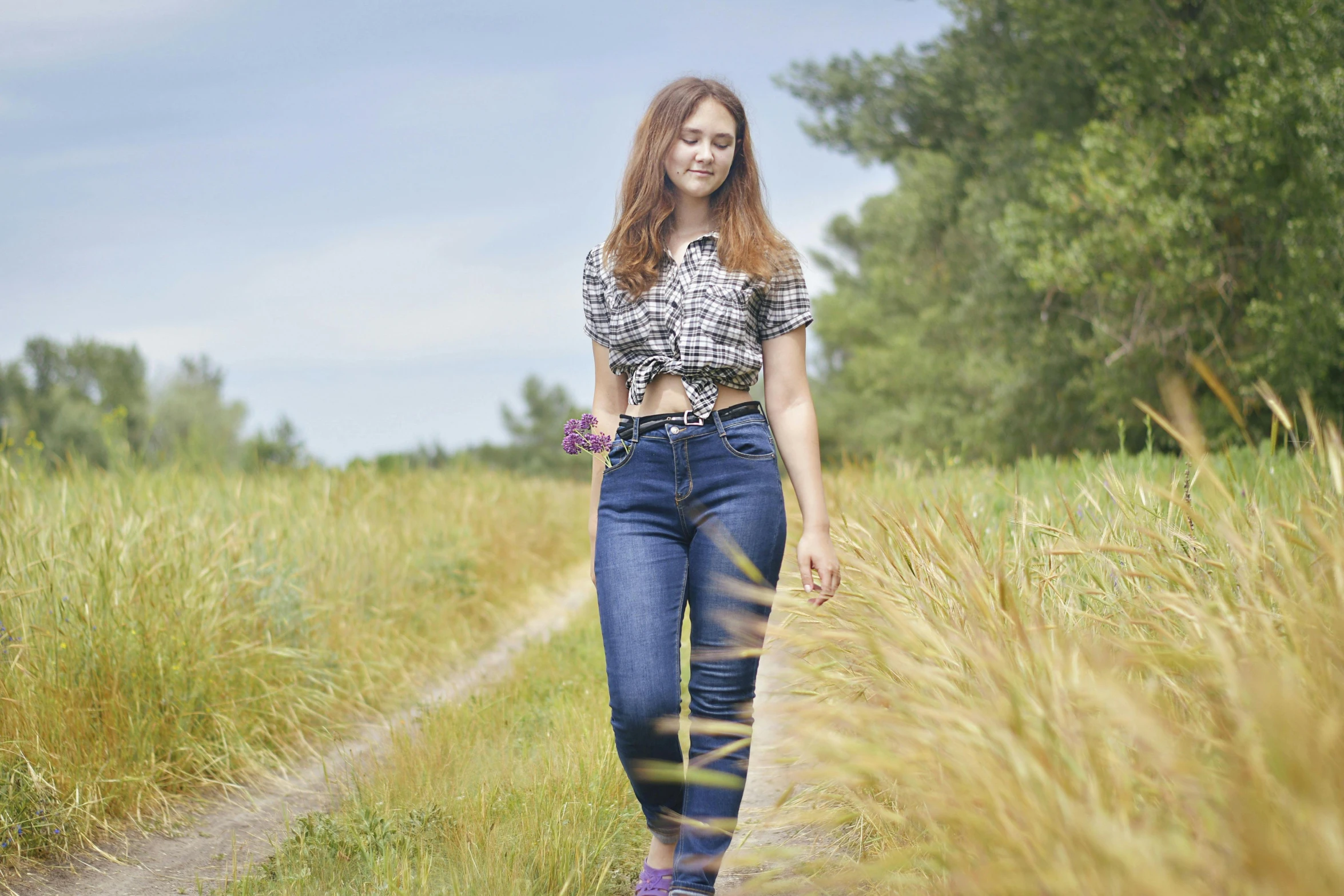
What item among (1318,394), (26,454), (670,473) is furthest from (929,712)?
(1318,394)

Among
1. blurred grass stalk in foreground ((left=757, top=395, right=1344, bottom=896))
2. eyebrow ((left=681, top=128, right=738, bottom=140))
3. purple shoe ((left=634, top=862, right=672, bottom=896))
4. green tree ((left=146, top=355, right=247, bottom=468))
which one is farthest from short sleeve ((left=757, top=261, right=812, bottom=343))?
green tree ((left=146, top=355, right=247, bottom=468))

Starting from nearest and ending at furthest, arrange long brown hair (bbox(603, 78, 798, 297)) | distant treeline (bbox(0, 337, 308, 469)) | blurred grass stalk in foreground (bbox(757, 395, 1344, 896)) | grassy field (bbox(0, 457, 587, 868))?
blurred grass stalk in foreground (bbox(757, 395, 1344, 896)) → long brown hair (bbox(603, 78, 798, 297)) → grassy field (bbox(0, 457, 587, 868)) → distant treeline (bbox(0, 337, 308, 469))

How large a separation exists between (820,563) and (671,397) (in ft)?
1.87

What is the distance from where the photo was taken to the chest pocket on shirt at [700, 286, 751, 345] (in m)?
2.55

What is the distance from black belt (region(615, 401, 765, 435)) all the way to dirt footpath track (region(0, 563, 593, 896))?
1779 millimetres

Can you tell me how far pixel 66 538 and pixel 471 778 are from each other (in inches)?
94.6

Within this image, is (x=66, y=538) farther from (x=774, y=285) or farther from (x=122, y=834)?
(x=774, y=285)

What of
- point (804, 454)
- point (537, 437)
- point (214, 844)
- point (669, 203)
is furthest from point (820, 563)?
point (537, 437)

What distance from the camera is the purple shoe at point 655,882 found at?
2551 millimetres

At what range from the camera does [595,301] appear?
9.33 ft

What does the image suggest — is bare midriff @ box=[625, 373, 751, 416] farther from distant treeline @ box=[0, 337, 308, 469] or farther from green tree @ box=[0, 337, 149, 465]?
green tree @ box=[0, 337, 149, 465]

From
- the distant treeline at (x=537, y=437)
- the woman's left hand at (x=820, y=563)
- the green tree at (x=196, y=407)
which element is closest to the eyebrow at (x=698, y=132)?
the woman's left hand at (x=820, y=563)

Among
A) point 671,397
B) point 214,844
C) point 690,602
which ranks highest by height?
point 671,397

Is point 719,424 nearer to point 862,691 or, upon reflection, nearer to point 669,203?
point 669,203
